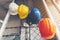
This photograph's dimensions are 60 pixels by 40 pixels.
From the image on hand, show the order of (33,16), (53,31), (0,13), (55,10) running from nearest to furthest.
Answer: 1. (53,31)
2. (33,16)
3. (55,10)
4. (0,13)

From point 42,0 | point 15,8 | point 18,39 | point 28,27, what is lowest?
point 18,39

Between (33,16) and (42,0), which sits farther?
(42,0)

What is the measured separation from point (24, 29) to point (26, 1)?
286mm

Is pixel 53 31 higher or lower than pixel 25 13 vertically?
lower

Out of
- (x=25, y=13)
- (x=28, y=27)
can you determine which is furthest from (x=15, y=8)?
(x=28, y=27)

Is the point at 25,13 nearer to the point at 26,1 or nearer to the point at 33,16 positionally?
the point at 33,16

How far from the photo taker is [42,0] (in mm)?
1240

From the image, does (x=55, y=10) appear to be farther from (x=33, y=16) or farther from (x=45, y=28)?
(x=45, y=28)

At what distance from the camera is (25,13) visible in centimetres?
100

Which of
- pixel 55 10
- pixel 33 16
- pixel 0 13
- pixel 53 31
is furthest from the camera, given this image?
pixel 0 13

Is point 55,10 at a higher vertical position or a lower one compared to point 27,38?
higher

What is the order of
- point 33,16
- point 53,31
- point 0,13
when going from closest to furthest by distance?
point 53,31 → point 33,16 → point 0,13

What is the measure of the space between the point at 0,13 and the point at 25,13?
16.7 inches

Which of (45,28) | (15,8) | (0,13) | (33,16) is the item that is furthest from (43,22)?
(0,13)
